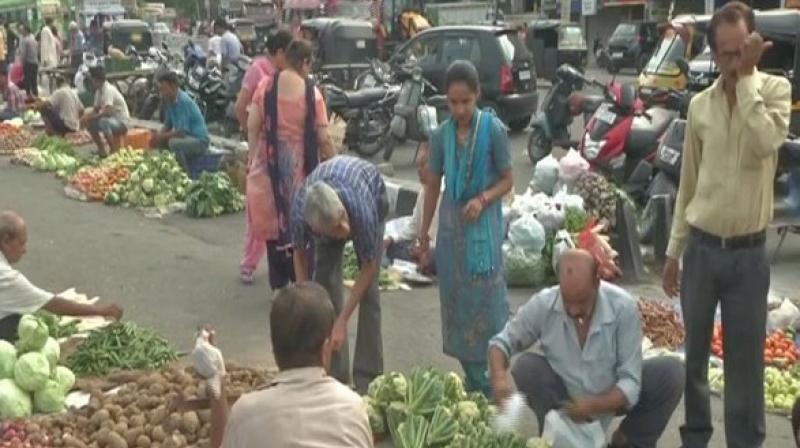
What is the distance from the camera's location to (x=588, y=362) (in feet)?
15.8

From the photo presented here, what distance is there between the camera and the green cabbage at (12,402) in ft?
18.7

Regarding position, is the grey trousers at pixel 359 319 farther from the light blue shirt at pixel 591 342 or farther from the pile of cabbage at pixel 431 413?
the light blue shirt at pixel 591 342

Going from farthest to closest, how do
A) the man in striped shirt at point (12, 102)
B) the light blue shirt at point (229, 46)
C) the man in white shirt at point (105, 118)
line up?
1. the light blue shirt at point (229, 46)
2. the man in striped shirt at point (12, 102)
3. the man in white shirt at point (105, 118)

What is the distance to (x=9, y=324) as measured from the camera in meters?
6.24

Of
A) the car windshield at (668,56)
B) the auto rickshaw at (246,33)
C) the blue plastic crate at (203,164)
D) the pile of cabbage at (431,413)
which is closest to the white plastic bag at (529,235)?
the pile of cabbage at (431,413)

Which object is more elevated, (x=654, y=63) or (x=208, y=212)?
(x=654, y=63)

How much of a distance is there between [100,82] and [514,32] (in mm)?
6517

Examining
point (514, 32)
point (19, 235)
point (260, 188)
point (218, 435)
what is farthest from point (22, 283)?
point (514, 32)

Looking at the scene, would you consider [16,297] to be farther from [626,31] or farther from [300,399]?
[626,31]

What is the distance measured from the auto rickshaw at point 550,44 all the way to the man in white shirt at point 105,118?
1414 cm

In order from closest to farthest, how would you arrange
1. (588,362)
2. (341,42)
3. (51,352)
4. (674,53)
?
1. (588,362)
2. (51,352)
3. (674,53)
4. (341,42)

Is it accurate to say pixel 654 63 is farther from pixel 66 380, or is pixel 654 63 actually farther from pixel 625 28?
pixel 625 28

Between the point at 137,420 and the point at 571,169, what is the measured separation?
17.4 feet

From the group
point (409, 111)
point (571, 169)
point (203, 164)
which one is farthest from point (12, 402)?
point (409, 111)
